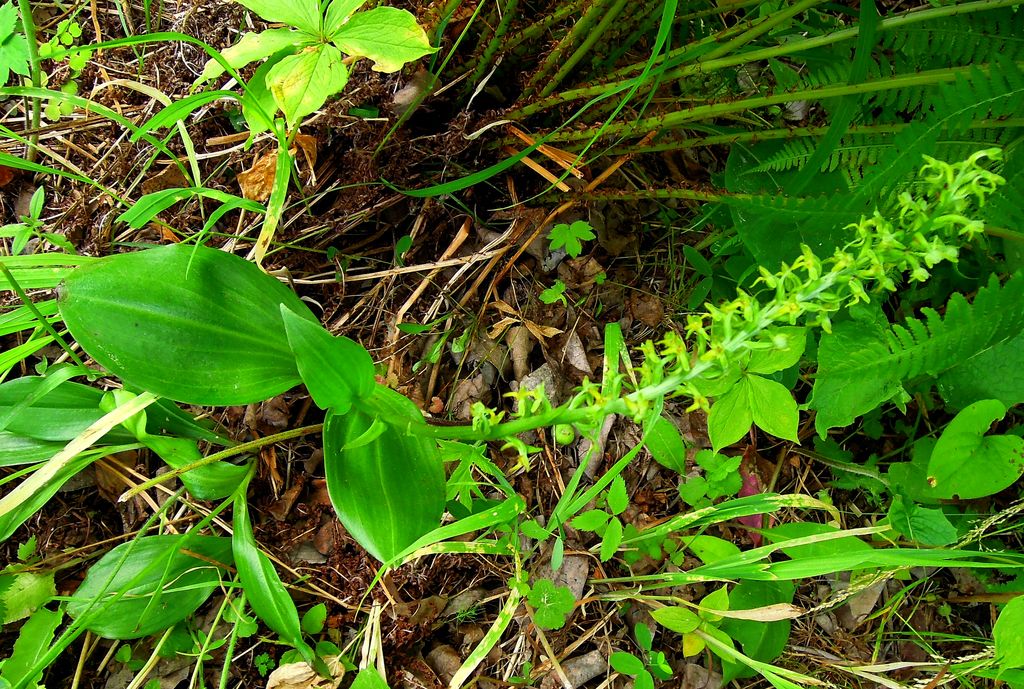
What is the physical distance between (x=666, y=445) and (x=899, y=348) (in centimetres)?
57

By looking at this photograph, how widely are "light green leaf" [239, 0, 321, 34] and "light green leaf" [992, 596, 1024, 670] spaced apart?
1887mm

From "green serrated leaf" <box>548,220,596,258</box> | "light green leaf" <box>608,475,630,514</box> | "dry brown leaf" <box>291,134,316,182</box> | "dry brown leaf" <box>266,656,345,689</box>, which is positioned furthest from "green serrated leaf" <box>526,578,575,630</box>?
"dry brown leaf" <box>291,134,316,182</box>

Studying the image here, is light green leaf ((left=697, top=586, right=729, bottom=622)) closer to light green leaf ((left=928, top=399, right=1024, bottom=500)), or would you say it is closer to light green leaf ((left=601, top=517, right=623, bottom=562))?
light green leaf ((left=601, top=517, right=623, bottom=562))

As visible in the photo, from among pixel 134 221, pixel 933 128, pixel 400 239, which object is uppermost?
pixel 933 128

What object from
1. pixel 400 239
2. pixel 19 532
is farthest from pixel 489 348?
pixel 19 532

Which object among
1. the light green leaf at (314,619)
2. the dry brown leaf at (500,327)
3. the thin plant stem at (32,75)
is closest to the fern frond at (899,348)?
the dry brown leaf at (500,327)

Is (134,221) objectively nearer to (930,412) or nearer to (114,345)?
(114,345)

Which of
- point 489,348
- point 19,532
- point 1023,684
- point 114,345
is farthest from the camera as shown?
point 489,348

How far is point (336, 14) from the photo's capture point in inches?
53.5

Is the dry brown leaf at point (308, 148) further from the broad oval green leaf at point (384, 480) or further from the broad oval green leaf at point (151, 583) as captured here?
the broad oval green leaf at point (151, 583)

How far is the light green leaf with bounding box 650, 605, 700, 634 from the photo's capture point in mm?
1560

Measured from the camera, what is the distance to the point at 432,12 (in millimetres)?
1589

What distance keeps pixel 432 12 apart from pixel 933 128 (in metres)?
1.14

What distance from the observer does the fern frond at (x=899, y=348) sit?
4.78ft
